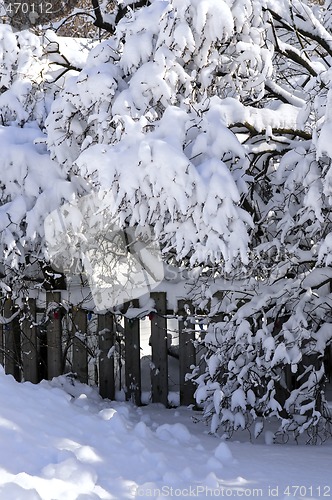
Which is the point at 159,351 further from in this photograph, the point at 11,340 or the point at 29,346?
the point at 11,340

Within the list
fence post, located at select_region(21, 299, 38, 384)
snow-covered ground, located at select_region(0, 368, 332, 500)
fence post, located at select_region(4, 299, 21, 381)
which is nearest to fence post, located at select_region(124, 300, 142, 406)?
fence post, located at select_region(21, 299, 38, 384)

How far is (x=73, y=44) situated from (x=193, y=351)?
313 cm

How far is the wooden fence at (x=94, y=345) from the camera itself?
631 cm

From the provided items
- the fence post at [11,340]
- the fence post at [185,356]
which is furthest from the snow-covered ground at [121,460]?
the fence post at [11,340]

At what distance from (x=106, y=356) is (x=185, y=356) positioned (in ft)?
2.60

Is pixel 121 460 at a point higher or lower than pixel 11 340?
higher

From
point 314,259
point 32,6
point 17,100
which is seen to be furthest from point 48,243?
point 32,6

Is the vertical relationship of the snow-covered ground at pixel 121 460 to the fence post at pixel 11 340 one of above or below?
above

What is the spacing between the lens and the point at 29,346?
680 centimetres

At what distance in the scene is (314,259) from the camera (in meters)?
4.93

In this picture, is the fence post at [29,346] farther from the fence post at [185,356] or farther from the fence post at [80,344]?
the fence post at [185,356]

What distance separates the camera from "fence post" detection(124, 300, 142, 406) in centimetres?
644

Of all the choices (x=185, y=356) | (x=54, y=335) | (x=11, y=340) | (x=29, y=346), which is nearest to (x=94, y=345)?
(x=54, y=335)

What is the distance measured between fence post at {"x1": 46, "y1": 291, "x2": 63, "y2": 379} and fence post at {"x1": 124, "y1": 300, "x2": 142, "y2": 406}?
2.22 ft
